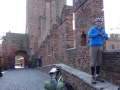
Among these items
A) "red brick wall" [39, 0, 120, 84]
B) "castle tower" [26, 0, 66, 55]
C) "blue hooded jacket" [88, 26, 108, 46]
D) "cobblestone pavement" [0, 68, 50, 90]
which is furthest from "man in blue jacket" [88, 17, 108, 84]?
"castle tower" [26, 0, 66, 55]

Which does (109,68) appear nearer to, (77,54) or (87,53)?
(87,53)

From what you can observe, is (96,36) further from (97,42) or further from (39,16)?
(39,16)

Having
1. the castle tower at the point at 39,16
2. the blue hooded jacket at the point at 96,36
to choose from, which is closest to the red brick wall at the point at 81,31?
the blue hooded jacket at the point at 96,36

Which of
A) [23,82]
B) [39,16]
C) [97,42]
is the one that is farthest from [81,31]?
[39,16]

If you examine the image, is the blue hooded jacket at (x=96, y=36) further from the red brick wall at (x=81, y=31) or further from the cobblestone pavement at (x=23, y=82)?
the cobblestone pavement at (x=23, y=82)

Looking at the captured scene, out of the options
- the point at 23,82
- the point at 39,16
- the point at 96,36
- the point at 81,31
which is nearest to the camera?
the point at 96,36

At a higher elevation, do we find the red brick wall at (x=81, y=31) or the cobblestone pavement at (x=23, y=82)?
the red brick wall at (x=81, y=31)

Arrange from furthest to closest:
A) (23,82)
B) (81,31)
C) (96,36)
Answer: (23,82), (81,31), (96,36)

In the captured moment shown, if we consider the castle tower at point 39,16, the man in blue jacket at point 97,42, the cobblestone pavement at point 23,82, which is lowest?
the cobblestone pavement at point 23,82

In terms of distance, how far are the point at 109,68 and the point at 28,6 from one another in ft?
97.8

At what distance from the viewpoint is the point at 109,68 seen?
15.8ft

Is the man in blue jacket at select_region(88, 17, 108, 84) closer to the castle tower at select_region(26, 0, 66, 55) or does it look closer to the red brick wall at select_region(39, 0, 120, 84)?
the red brick wall at select_region(39, 0, 120, 84)

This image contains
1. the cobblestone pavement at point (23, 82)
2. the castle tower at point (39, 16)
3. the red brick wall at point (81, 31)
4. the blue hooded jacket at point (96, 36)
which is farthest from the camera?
the castle tower at point (39, 16)

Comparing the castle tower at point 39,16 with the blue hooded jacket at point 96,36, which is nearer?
the blue hooded jacket at point 96,36
